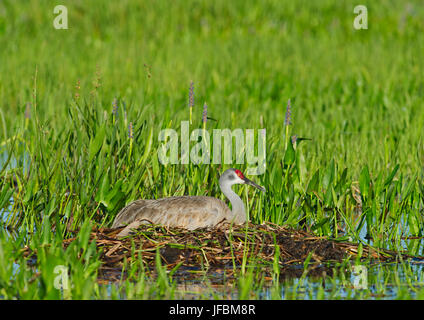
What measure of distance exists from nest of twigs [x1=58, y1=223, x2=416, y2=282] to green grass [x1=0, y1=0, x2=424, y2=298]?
373 millimetres

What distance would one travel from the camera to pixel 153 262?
7.13m

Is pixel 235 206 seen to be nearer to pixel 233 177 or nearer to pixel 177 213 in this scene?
pixel 233 177

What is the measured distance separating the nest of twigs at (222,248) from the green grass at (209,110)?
373 mm

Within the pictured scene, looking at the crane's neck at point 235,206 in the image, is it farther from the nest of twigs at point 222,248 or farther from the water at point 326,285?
the water at point 326,285

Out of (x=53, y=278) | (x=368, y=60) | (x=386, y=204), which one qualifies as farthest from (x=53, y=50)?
(x=53, y=278)

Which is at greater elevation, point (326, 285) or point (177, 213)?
point (177, 213)

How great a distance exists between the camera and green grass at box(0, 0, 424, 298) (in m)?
8.34

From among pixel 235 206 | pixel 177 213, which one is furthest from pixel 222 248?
pixel 235 206

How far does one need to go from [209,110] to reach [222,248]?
652 centimetres

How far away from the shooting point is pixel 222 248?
7363 millimetres
